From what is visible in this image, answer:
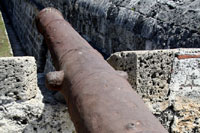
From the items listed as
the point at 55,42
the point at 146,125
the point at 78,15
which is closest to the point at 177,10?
the point at 55,42

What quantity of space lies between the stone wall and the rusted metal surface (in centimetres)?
117

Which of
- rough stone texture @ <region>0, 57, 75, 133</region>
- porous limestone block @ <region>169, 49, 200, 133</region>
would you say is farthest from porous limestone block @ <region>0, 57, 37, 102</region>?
porous limestone block @ <region>169, 49, 200, 133</region>

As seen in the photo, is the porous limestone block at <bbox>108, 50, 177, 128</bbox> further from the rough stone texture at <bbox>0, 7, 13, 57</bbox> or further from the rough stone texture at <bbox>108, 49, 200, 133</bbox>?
the rough stone texture at <bbox>0, 7, 13, 57</bbox>

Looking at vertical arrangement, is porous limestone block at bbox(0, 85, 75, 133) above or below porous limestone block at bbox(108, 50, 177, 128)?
below

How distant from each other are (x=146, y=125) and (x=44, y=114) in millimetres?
1268

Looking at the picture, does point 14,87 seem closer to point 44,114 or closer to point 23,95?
point 23,95

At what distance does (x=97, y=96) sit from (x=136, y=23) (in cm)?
228

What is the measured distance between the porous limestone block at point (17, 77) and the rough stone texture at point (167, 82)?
0.69 metres

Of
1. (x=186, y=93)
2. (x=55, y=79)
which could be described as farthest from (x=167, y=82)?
(x=55, y=79)

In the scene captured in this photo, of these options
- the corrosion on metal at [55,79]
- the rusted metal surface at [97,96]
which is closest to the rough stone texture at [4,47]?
the rusted metal surface at [97,96]

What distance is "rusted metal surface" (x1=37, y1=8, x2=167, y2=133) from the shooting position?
1419 millimetres

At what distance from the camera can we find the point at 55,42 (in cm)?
266

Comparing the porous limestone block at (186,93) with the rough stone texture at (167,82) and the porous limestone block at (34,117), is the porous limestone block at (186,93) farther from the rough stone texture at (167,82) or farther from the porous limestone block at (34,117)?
the porous limestone block at (34,117)

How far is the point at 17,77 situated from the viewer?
232cm
